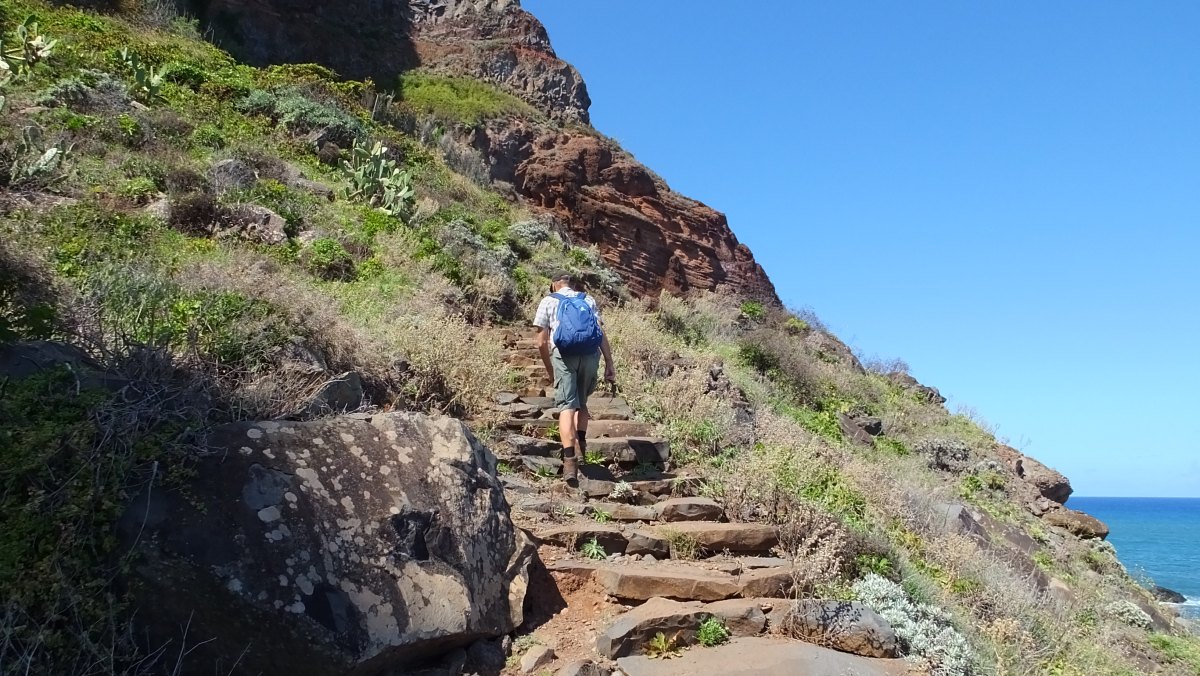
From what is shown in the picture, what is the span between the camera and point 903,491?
27.3 feet

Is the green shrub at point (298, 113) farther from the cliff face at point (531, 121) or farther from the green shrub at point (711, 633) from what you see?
the green shrub at point (711, 633)

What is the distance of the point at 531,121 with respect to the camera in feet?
97.3

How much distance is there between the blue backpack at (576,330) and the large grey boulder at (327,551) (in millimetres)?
2381

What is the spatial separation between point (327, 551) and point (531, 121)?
1095 inches

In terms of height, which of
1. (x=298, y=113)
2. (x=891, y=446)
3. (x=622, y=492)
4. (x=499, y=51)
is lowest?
(x=622, y=492)

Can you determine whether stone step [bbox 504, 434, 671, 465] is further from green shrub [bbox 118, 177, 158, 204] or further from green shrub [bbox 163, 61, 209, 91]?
green shrub [bbox 163, 61, 209, 91]

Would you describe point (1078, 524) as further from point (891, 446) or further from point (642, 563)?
point (642, 563)

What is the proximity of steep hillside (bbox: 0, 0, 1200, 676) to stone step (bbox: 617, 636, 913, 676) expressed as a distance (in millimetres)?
21

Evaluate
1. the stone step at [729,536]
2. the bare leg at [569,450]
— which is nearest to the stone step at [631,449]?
the bare leg at [569,450]

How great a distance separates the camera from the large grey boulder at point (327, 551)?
3.05 metres

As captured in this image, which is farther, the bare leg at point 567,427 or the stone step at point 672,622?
the bare leg at point 567,427

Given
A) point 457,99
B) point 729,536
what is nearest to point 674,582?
point 729,536

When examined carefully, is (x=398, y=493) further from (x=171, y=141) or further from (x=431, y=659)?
(x=171, y=141)

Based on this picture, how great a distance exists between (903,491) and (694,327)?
9.46 metres
